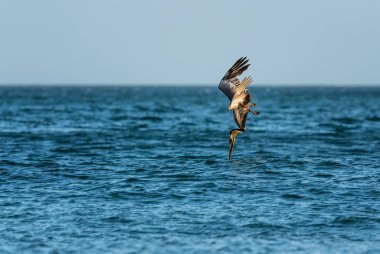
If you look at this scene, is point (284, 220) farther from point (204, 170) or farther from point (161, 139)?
point (161, 139)

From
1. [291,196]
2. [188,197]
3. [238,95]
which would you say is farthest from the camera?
[291,196]

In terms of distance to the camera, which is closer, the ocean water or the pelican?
the ocean water

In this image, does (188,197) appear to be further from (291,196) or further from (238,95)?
(238,95)

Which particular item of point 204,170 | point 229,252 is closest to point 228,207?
point 229,252

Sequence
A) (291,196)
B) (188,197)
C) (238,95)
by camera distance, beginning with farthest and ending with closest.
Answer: (291,196) < (188,197) < (238,95)

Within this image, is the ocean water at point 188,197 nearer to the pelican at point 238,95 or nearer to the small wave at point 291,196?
the small wave at point 291,196
